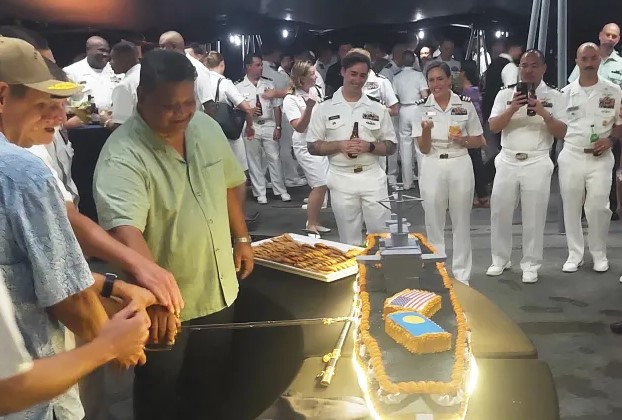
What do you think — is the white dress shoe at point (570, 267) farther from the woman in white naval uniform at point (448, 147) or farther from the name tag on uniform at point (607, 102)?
the name tag on uniform at point (607, 102)

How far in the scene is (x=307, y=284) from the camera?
8.25 ft

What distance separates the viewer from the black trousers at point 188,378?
1967mm

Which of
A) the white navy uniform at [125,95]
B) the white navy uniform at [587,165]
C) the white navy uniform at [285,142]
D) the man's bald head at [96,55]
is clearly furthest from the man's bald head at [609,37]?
the man's bald head at [96,55]

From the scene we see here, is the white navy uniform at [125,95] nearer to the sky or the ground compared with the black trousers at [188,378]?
nearer to the sky

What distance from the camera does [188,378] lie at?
2.08 m

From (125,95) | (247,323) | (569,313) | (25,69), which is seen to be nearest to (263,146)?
(125,95)

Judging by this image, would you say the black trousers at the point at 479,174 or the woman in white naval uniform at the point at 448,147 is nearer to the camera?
the woman in white naval uniform at the point at 448,147

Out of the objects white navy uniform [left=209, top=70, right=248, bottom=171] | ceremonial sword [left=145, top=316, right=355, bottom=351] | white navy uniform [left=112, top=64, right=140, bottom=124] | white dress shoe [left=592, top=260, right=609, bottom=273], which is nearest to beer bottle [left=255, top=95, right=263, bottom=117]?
white navy uniform [left=209, top=70, right=248, bottom=171]

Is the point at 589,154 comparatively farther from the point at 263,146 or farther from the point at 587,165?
the point at 263,146

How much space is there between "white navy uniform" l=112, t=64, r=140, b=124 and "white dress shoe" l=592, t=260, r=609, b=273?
317cm

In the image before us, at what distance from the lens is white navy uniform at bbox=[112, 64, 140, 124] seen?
13.7ft

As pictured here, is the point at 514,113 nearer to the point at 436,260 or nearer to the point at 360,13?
the point at 436,260

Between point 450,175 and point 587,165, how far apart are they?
99 cm

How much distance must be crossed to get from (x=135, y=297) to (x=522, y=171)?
3.26m
